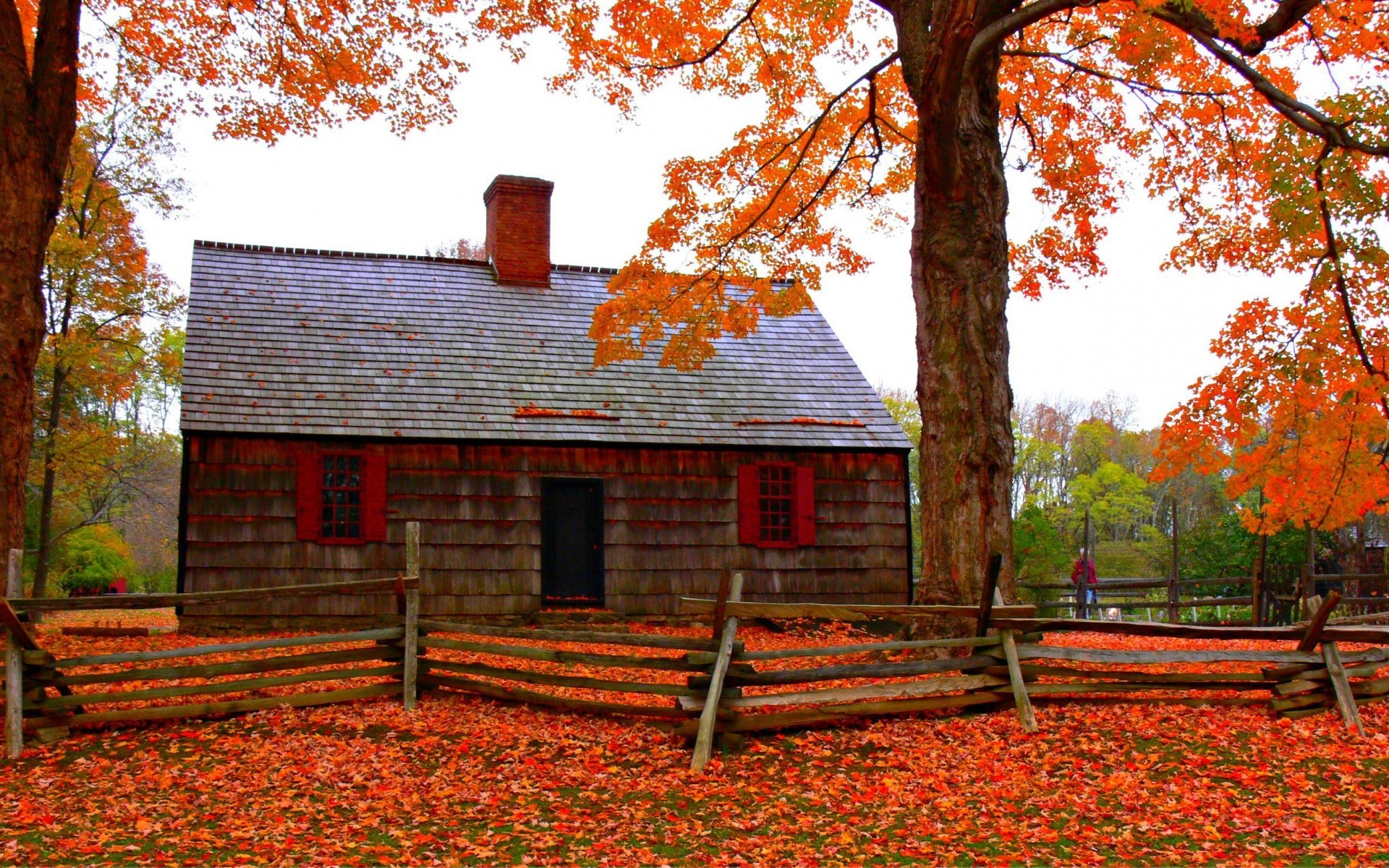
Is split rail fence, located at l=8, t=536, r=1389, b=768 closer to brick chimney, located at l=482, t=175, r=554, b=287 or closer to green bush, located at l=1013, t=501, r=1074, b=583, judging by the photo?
brick chimney, located at l=482, t=175, r=554, b=287

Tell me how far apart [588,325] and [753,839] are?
42.3ft

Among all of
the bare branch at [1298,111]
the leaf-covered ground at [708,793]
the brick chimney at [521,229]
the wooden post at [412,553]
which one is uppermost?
the brick chimney at [521,229]

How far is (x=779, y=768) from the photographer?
7.37m

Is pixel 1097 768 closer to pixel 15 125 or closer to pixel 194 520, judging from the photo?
pixel 15 125

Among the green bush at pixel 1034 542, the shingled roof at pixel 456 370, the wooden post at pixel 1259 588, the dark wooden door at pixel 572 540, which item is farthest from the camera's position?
the green bush at pixel 1034 542

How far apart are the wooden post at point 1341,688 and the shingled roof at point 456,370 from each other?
8.56m

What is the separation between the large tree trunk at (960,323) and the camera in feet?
31.3

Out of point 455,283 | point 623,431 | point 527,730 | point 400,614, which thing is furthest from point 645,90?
point 527,730

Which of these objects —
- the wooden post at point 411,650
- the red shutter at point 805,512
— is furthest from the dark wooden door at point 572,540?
the wooden post at point 411,650

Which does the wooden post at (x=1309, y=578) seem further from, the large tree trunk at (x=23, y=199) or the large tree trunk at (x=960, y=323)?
the large tree trunk at (x=23, y=199)

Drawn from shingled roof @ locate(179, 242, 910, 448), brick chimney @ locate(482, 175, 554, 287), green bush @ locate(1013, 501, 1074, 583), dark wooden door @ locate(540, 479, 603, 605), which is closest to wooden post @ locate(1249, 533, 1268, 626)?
green bush @ locate(1013, 501, 1074, 583)

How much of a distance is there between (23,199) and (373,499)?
6636 millimetres

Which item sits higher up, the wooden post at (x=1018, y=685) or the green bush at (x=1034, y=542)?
the green bush at (x=1034, y=542)

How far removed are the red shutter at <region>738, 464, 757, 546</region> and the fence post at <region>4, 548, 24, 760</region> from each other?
9.88m
